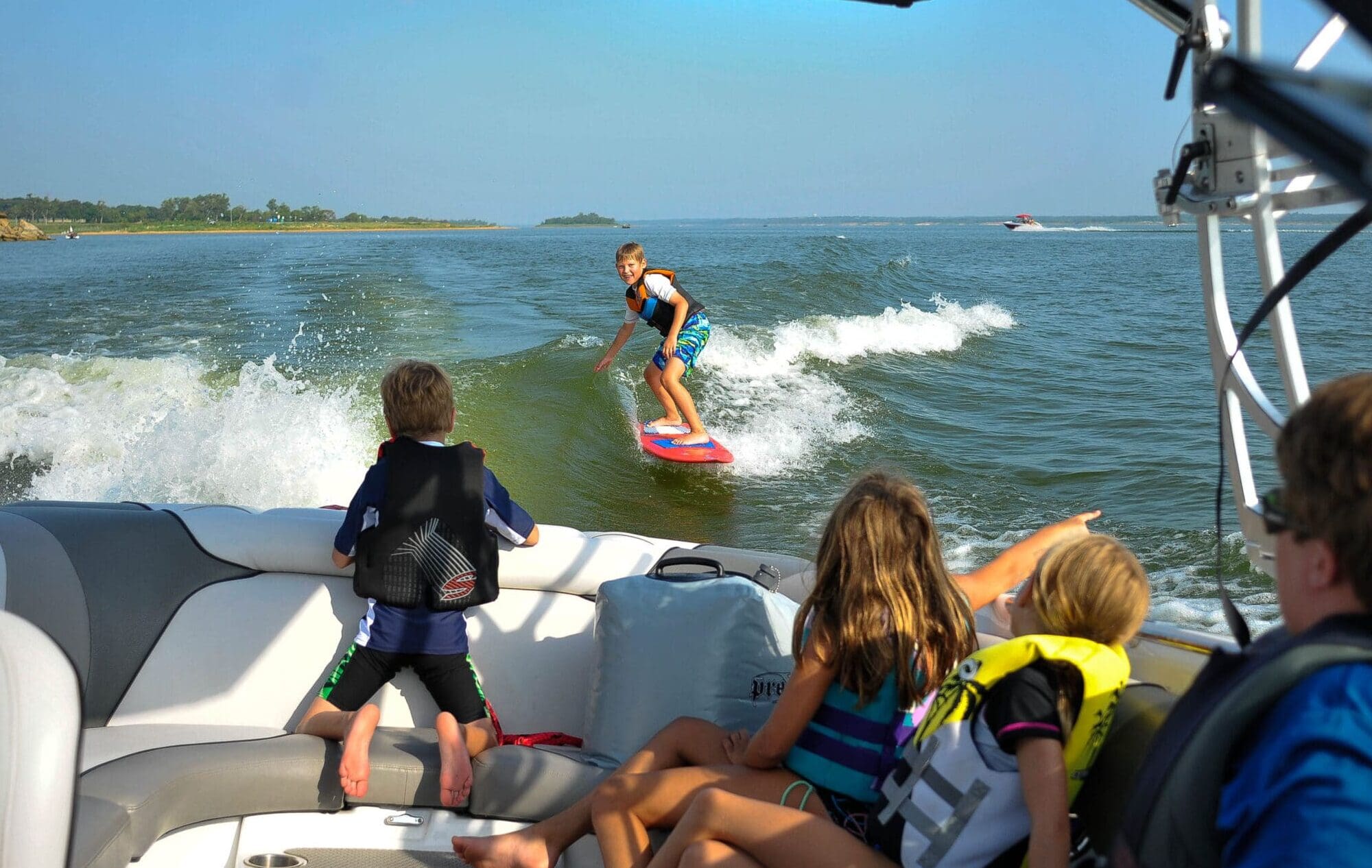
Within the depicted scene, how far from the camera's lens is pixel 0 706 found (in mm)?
1400

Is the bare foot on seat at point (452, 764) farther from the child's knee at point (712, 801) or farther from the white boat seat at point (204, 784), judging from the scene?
the child's knee at point (712, 801)

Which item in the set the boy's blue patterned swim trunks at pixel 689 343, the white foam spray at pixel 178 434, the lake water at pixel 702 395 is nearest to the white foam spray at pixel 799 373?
the lake water at pixel 702 395

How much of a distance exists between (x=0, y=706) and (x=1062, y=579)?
4.89ft

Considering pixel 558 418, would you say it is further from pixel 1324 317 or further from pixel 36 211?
pixel 36 211

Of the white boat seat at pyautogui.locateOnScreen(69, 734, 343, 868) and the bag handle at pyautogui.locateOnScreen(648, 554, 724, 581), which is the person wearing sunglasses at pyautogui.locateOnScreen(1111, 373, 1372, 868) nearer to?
the bag handle at pyautogui.locateOnScreen(648, 554, 724, 581)

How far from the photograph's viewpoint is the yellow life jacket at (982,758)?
1.53m

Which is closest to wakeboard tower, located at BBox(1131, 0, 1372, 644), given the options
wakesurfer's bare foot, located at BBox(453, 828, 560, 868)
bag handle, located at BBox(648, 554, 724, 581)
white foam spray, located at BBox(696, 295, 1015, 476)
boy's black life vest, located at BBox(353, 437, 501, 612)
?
bag handle, located at BBox(648, 554, 724, 581)

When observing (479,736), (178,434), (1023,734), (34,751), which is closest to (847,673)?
(1023,734)

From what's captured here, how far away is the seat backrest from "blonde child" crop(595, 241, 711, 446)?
626 centimetres

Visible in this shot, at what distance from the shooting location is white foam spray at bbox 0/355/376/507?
6.71m

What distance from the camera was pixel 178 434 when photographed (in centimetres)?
698

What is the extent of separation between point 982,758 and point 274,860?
1.58 m

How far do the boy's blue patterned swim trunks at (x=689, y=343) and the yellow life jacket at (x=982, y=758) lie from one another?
6330mm

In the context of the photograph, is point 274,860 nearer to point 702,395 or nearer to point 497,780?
point 497,780
